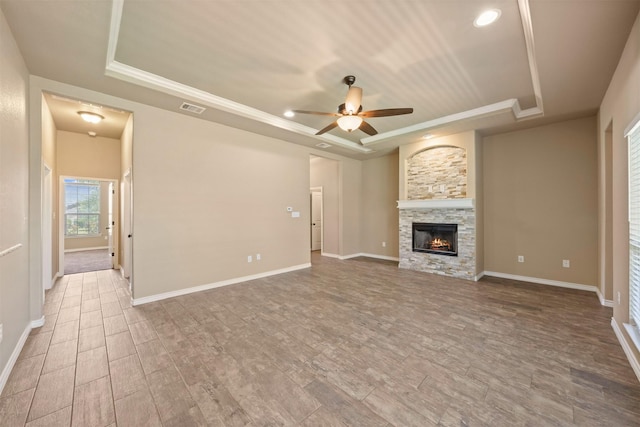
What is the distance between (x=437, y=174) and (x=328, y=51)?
146 inches

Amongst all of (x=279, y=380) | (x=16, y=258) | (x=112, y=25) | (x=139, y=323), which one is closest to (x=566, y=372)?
(x=279, y=380)

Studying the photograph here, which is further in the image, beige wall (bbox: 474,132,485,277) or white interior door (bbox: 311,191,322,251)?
white interior door (bbox: 311,191,322,251)

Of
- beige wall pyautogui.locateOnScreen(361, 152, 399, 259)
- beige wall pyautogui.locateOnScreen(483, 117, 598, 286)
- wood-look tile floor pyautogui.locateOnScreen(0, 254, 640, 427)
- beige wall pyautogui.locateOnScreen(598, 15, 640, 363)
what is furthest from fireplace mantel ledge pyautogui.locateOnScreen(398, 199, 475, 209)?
beige wall pyautogui.locateOnScreen(598, 15, 640, 363)

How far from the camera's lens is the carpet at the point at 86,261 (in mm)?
5633

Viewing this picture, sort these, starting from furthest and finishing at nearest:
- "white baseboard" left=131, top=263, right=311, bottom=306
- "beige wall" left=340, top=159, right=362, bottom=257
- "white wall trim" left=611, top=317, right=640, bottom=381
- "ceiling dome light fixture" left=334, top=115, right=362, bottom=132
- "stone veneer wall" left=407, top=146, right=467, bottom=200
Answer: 1. "beige wall" left=340, top=159, right=362, bottom=257
2. "stone veneer wall" left=407, top=146, right=467, bottom=200
3. "white baseboard" left=131, top=263, right=311, bottom=306
4. "ceiling dome light fixture" left=334, top=115, right=362, bottom=132
5. "white wall trim" left=611, top=317, right=640, bottom=381

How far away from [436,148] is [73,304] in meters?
6.70

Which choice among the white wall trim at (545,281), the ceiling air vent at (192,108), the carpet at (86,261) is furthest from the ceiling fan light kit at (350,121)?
the carpet at (86,261)

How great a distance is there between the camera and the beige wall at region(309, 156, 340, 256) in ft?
Answer: 23.0

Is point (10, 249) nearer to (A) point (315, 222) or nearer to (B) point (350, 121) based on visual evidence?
(B) point (350, 121)

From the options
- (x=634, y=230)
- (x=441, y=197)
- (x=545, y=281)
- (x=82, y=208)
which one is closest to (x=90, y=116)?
(x=82, y=208)

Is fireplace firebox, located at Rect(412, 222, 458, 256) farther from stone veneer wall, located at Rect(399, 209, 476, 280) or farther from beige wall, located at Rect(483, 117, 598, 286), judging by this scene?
beige wall, located at Rect(483, 117, 598, 286)

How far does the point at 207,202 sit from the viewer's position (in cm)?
421

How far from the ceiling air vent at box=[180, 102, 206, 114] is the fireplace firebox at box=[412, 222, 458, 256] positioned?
4.60 m

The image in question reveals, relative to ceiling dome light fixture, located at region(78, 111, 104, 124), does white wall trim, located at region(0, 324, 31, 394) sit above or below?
below
